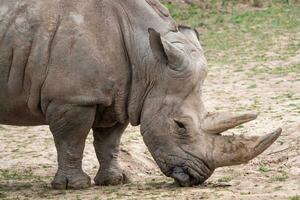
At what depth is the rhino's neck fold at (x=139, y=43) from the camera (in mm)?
8938

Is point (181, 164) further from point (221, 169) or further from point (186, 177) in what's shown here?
point (221, 169)

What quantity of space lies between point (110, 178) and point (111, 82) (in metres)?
1.10

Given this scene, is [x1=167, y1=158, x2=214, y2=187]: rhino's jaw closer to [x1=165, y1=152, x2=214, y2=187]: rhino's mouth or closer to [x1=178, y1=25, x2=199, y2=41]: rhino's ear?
[x1=165, y1=152, x2=214, y2=187]: rhino's mouth

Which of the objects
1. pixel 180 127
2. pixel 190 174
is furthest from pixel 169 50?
pixel 190 174

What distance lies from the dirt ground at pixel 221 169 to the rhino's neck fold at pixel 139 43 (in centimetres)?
77

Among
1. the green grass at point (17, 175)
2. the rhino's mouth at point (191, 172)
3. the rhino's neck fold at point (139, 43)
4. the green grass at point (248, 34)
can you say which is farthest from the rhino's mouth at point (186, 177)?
the green grass at point (248, 34)

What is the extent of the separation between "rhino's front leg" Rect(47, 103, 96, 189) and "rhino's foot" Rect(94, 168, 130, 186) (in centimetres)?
32

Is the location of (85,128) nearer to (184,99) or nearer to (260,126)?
(184,99)

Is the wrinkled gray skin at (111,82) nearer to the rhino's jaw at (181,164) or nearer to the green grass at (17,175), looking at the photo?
the rhino's jaw at (181,164)

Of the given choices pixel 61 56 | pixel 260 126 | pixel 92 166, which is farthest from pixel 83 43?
pixel 260 126

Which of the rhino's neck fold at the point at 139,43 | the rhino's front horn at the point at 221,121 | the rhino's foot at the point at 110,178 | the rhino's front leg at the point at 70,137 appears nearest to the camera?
the rhino's front horn at the point at 221,121

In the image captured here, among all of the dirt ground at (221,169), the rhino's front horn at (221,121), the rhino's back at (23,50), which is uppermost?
the rhino's back at (23,50)

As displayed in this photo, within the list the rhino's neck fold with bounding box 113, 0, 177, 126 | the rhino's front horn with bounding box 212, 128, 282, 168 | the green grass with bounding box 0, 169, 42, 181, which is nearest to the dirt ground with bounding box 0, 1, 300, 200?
the green grass with bounding box 0, 169, 42, 181

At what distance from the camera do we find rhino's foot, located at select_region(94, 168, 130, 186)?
9469mm
